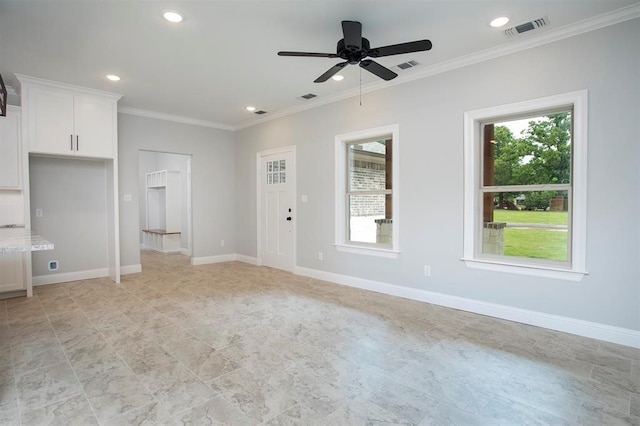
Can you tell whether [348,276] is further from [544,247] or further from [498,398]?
[498,398]

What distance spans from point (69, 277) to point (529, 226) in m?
6.35

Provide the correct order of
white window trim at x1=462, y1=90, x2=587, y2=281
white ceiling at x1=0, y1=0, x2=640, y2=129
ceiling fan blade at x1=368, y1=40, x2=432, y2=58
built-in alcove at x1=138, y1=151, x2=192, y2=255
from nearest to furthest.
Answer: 1. ceiling fan blade at x1=368, y1=40, x2=432, y2=58
2. white ceiling at x1=0, y1=0, x2=640, y2=129
3. white window trim at x1=462, y1=90, x2=587, y2=281
4. built-in alcove at x1=138, y1=151, x2=192, y2=255

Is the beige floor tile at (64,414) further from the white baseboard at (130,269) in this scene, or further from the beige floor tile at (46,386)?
the white baseboard at (130,269)

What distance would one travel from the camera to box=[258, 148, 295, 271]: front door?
578cm

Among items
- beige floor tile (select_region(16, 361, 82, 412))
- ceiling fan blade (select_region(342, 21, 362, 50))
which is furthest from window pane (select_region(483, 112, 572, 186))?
beige floor tile (select_region(16, 361, 82, 412))

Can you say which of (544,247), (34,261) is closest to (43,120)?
(34,261)

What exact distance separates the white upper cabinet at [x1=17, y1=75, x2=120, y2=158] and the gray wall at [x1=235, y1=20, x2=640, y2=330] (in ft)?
8.71

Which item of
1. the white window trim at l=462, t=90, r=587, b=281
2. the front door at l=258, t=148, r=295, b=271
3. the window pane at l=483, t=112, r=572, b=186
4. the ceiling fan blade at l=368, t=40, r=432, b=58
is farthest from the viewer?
the front door at l=258, t=148, r=295, b=271

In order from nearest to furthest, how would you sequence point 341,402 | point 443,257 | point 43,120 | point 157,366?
point 341,402 → point 157,366 → point 443,257 → point 43,120

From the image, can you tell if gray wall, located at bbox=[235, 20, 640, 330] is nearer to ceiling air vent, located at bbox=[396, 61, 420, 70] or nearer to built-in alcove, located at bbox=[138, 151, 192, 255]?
ceiling air vent, located at bbox=[396, 61, 420, 70]

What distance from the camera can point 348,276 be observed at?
4828mm

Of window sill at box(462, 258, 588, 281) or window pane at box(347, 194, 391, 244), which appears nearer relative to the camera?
window sill at box(462, 258, 588, 281)

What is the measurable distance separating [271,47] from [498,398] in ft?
11.7

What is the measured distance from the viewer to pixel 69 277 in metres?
5.11
